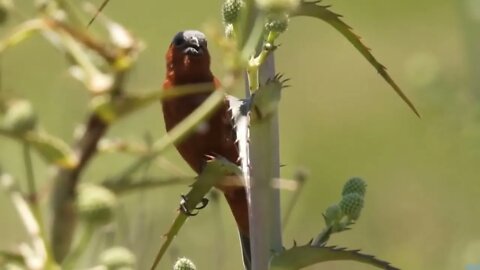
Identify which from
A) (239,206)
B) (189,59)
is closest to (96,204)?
(239,206)

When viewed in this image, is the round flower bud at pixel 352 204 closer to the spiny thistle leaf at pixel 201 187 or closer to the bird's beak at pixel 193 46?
the spiny thistle leaf at pixel 201 187

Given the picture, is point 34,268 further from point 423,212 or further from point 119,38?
point 423,212

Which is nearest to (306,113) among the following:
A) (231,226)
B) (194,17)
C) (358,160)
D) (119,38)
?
(358,160)

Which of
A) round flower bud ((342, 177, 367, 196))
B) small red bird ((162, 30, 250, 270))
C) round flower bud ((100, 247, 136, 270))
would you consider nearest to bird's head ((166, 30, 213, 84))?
small red bird ((162, 30, 250, 270))

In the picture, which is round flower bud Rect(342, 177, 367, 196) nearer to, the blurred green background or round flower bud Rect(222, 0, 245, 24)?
round flower bud Rect(222, 0, 245, 24)

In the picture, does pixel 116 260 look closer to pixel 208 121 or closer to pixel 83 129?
pixel 83 129

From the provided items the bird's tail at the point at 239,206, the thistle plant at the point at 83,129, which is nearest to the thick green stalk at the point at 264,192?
the thistle plant at the point at 83,129
